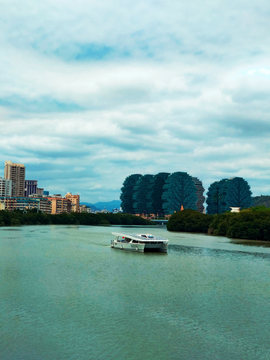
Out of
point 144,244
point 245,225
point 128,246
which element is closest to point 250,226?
point 245,225

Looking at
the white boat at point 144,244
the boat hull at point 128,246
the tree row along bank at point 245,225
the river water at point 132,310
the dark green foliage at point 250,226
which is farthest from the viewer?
the tree row along bank at point 245,225

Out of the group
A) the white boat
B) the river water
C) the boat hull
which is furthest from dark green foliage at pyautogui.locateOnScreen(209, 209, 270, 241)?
the river water

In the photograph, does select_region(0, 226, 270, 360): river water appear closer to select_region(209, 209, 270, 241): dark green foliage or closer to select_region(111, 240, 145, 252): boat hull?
select_region(111, 240, 145, 252): boat hull

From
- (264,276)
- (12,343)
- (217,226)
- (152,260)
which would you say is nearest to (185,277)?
(264,276)

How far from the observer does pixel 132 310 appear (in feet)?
138

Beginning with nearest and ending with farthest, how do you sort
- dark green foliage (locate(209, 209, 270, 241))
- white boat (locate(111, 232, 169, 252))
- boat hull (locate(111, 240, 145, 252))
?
white boat (locate(111, 232, 169, 252)) → boat hull (locate(111, 240, 145, 252)) → dark green foliage (locate(209, 209, 270, 241))

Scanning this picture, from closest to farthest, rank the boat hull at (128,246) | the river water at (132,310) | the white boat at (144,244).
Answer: the river water at (132,310), the white boat at (144,244), the boat hull at (128,246)

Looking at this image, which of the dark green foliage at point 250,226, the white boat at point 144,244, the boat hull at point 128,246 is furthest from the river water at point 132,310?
the dark green foliage at point 250,226

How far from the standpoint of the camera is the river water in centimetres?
3105

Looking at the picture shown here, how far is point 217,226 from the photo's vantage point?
556ft

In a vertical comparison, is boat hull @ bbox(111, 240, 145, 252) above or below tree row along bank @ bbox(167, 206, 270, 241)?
below

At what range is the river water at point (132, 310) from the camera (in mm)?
31047

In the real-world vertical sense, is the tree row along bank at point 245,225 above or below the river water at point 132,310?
above

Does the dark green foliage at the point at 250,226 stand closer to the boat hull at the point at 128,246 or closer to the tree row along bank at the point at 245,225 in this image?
the tree row along bank at the point at 245,225
